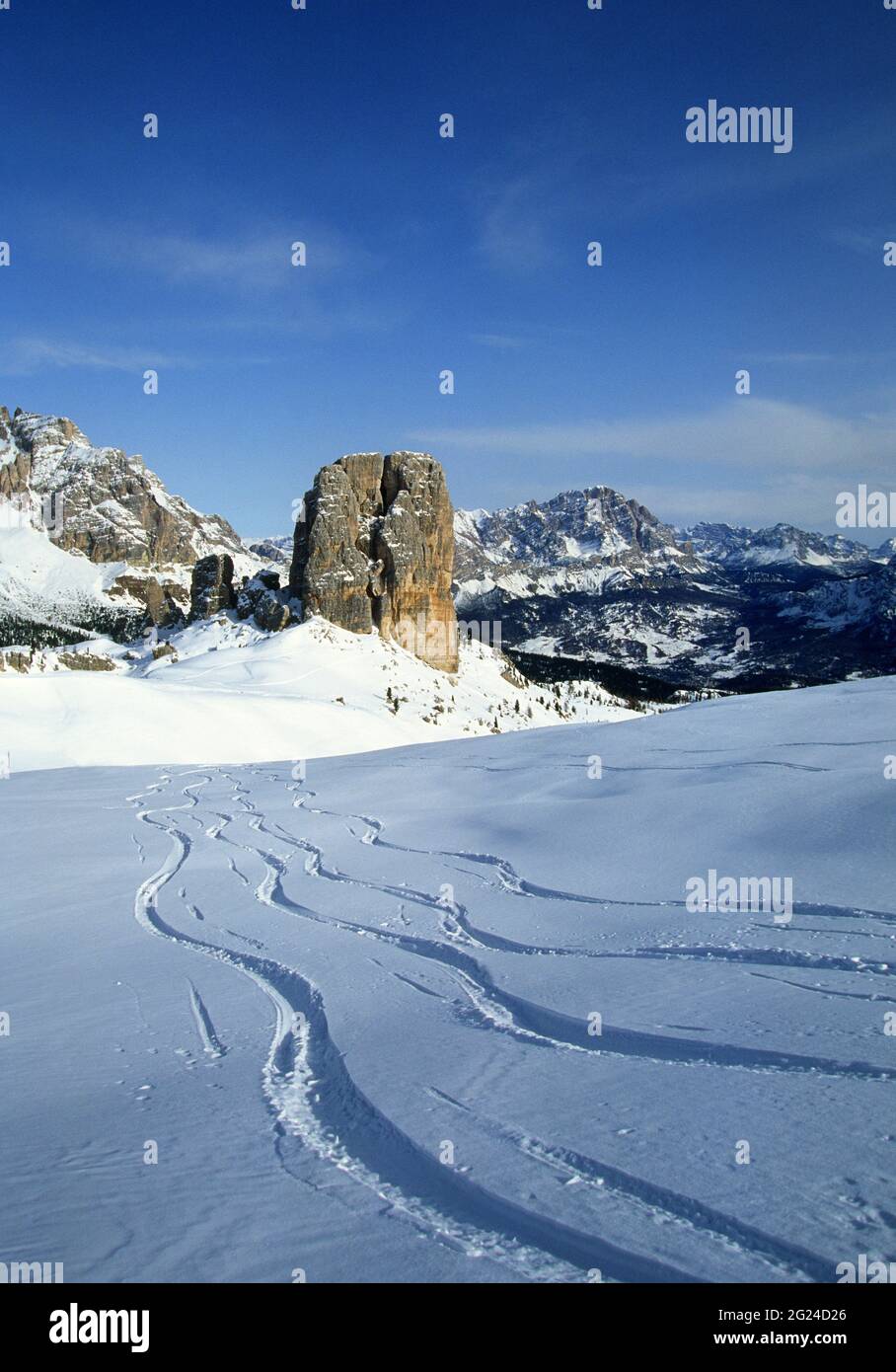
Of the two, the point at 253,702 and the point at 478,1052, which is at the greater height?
the point at 253,702

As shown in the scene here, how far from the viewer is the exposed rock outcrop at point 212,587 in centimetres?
11425

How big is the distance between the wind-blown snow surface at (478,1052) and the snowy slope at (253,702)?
31.0 meters

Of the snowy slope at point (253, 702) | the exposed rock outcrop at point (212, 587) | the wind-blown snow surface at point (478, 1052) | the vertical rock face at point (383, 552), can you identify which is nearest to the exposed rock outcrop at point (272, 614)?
the snowy slope at point (253, 702)

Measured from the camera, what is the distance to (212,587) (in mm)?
114375

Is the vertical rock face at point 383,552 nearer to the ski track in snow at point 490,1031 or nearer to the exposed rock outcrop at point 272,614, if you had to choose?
the exposed rock outcrop at point 272,614

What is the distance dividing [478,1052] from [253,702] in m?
53.4

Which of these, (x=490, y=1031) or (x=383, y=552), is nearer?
(x=490, y=1031)

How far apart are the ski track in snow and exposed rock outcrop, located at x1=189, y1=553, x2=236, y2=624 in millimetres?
108826

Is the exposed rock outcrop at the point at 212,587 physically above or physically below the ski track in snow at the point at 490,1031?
above

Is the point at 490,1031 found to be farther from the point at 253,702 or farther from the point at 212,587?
the point at 212,587

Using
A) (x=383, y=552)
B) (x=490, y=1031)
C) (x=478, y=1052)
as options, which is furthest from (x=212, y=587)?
(x=478, y=1052)

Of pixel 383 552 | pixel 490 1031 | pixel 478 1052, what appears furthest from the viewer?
pixel 383 552

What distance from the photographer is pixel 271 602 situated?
348ft

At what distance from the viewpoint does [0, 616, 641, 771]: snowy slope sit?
4178 centimetres
